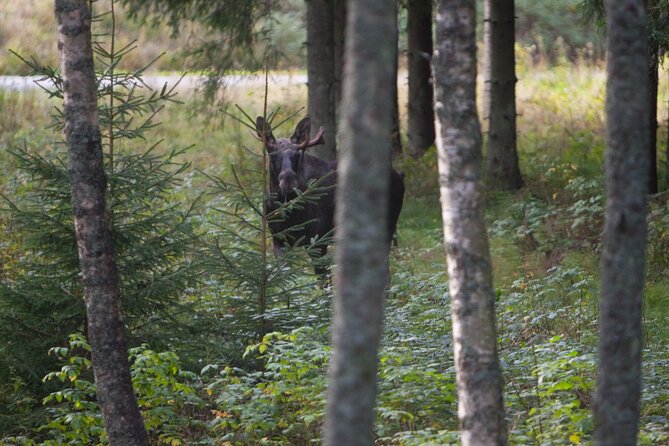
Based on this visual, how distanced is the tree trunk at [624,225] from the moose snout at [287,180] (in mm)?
6763

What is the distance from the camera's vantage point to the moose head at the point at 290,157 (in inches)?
449

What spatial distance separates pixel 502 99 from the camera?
17266 millimetres

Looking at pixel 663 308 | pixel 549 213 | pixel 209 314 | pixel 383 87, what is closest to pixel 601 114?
pixel 549 213

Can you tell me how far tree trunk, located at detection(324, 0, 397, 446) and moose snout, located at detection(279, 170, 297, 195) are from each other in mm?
7455

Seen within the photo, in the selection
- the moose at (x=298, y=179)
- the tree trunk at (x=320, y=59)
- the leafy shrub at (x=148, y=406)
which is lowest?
the leafy shrub at (x=148, y=406)

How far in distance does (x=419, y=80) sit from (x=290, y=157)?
9.21 metres

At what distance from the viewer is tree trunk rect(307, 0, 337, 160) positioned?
16.1m

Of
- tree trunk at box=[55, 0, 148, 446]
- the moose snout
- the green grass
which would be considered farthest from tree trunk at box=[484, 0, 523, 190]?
tree trunk at box=[55, 0, 148, 446]

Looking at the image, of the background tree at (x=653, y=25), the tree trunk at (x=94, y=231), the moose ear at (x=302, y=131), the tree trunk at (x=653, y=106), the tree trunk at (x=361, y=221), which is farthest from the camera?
the tree trunk at (x=653, y=106)

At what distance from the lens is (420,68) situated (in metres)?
20.3

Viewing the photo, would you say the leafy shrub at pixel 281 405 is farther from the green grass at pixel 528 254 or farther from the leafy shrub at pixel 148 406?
the leafy shrub at pixel 148 406

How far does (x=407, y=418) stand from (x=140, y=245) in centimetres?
316

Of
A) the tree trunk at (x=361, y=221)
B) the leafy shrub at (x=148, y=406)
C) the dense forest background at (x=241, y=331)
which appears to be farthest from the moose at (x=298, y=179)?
the tree trunk at (x=361, y=221)

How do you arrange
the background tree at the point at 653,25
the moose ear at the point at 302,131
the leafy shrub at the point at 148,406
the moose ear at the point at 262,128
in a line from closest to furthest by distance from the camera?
the leafy shrub at the point at 148,406 → the moose ear at the point at 262,128 → the moose ear at the point at 302,131 → the background tree at the point at 653,25
